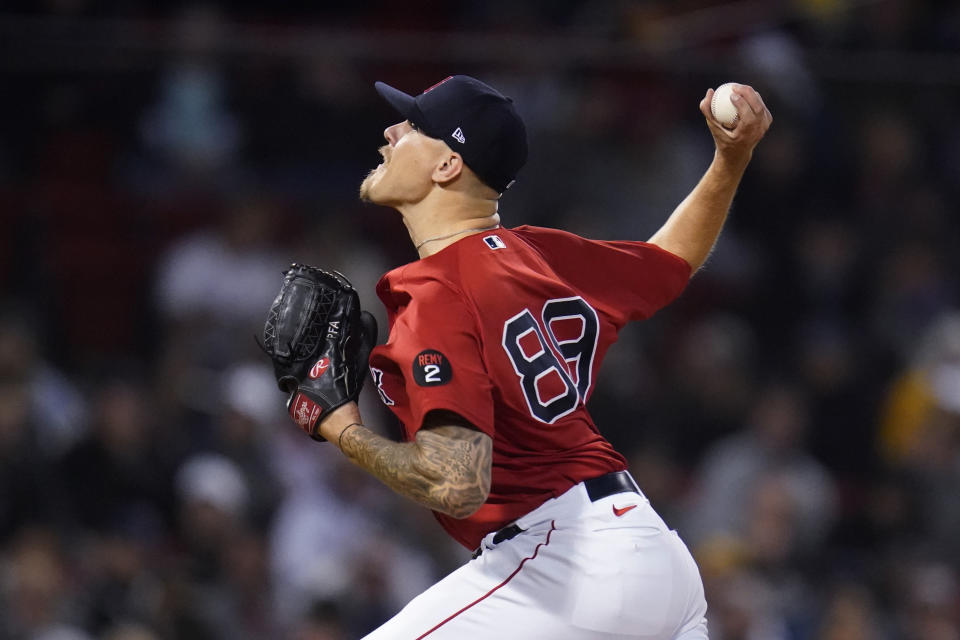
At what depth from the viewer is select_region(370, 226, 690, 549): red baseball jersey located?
2.92m

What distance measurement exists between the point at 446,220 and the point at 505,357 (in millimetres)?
420

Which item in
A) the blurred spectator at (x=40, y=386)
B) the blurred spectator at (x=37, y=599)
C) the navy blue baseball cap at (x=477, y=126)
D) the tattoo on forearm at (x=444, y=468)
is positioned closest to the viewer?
the tattoo on forearm at (x=444, y=468)

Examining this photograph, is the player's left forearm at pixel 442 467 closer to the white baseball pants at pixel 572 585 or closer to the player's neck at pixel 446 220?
the white baseball pants at pixel 572 585

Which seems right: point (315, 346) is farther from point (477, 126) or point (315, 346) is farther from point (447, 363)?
point (477, 126)

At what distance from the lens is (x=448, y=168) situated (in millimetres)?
3230

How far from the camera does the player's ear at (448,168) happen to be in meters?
3.22

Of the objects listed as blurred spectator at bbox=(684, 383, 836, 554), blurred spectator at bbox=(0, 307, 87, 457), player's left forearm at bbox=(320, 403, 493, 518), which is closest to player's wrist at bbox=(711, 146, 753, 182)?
player's left forearm at bbox=(320, 403, 493, 518)

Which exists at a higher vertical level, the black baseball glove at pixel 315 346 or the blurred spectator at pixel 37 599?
the black baseball glove at pixel 315 346

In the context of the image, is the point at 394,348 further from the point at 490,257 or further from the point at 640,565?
the point at 640,565

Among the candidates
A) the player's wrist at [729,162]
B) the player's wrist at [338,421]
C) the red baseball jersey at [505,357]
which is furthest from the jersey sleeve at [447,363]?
the player's wrist at [729,162]

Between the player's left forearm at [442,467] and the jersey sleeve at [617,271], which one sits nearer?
the player's left forearm at [442,467]

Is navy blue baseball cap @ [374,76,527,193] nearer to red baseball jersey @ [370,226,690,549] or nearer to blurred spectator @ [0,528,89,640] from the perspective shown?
red baseball jersey @ [370,226,690,549]

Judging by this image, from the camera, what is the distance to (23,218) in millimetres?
7570

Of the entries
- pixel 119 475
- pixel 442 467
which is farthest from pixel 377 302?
pixel 442 467
